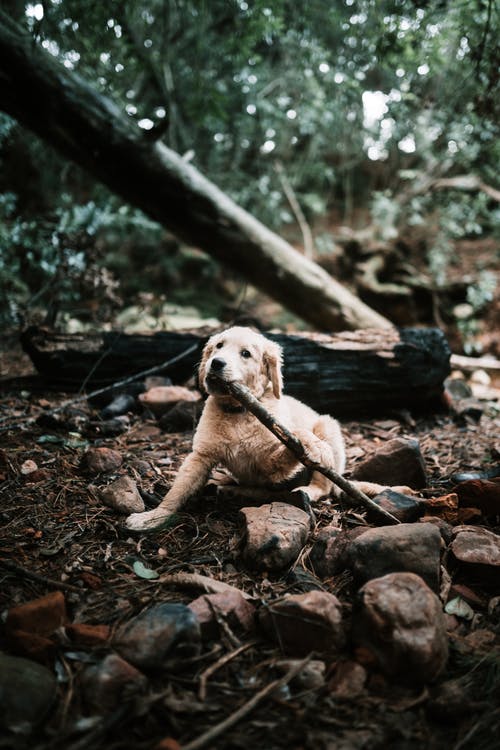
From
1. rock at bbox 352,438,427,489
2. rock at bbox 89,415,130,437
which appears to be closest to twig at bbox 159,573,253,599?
rock at bbox 352,438,427,489

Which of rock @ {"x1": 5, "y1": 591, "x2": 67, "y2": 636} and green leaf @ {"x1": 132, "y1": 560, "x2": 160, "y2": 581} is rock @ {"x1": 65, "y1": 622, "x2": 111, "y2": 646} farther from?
green leaf @ {"x1": 132, "y1": 560, "x2": 160, "y2": 581}

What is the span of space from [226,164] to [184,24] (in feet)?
10.8

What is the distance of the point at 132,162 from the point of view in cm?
512

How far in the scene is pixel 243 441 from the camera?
2.87 m

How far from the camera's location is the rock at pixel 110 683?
148cm

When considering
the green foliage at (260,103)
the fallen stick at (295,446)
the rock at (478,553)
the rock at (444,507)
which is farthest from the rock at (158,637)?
the green foliage at (260,103)

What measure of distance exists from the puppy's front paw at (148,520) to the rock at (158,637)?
0.81 meters

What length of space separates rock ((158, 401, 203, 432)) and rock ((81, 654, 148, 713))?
8.75ft

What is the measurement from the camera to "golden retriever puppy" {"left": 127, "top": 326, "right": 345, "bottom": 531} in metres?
2.79

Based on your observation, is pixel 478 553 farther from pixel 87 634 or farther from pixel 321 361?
pixel 321 361

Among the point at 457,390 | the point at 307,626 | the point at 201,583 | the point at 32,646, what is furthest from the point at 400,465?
the point at 457,390

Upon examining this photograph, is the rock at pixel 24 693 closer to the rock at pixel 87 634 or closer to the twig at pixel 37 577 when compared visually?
the rock at pixel 87 634

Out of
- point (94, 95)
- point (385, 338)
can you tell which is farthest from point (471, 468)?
point (94, 95)

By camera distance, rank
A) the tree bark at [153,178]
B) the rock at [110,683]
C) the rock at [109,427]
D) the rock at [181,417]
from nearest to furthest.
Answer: the rock at [110,683] < the rock at [109,427] < the rock at [181,417] < the tree bark at [153,178]
